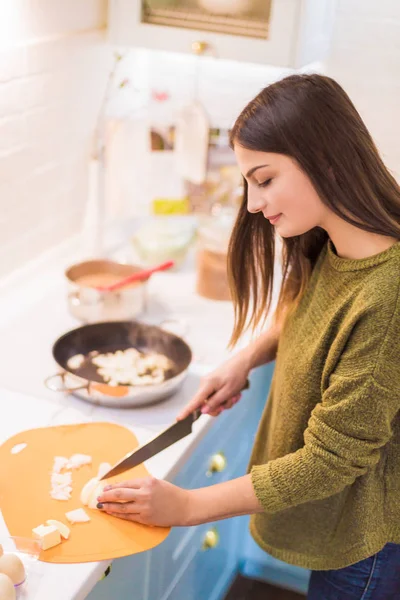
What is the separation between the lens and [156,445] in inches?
54.1

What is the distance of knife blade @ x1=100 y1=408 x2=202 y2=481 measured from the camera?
1330 millimetres

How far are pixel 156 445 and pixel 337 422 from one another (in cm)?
38

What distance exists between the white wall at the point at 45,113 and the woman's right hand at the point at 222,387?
2.42 ft

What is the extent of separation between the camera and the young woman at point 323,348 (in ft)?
3.62

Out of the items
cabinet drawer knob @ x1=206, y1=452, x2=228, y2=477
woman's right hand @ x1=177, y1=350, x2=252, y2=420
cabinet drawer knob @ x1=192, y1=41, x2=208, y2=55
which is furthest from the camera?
cabinet drawer knob @ x1=192, y1=41, x2=208, y2=55

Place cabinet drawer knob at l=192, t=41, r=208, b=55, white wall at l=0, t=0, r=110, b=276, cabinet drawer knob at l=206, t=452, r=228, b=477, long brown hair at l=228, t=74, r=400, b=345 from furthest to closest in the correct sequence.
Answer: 1. cabinet drawer knob at l=192, t=41, r=208, b=55
2. white wall at l=0, t=0, r=110, b=276
3. cabinet drawer knob at l=206, t=452, r=228, b=477
4. long brown hair at l=228, t=74, r=400, b=345

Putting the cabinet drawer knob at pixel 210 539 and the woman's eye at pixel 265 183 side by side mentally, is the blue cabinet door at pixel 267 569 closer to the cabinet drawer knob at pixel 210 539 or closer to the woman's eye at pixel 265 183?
the cabinet drawer knob at pixel 210 539

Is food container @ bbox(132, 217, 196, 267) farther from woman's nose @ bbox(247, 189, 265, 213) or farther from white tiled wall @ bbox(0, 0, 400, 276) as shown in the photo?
woman's nose @ bbox(247, 189, 265, 213)

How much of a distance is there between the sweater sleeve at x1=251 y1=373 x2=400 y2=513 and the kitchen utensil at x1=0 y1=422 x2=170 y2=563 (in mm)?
214

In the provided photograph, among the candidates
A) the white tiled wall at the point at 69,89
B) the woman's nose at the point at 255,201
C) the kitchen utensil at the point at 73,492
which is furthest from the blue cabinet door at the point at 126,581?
the white tiled wall at the point at 69,89

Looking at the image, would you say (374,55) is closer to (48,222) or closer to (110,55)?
(110,55)

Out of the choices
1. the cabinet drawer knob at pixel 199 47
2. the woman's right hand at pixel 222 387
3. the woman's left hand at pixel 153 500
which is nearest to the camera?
the woman's left hand at pixel 153 500

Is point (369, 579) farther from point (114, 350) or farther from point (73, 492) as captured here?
point (114, 350)

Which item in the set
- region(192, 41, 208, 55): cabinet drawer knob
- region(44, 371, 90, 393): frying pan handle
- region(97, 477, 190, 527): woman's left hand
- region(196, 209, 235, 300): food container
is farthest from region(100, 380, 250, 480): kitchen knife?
region(192, 41, 208, 55): cabinet drawer knob
